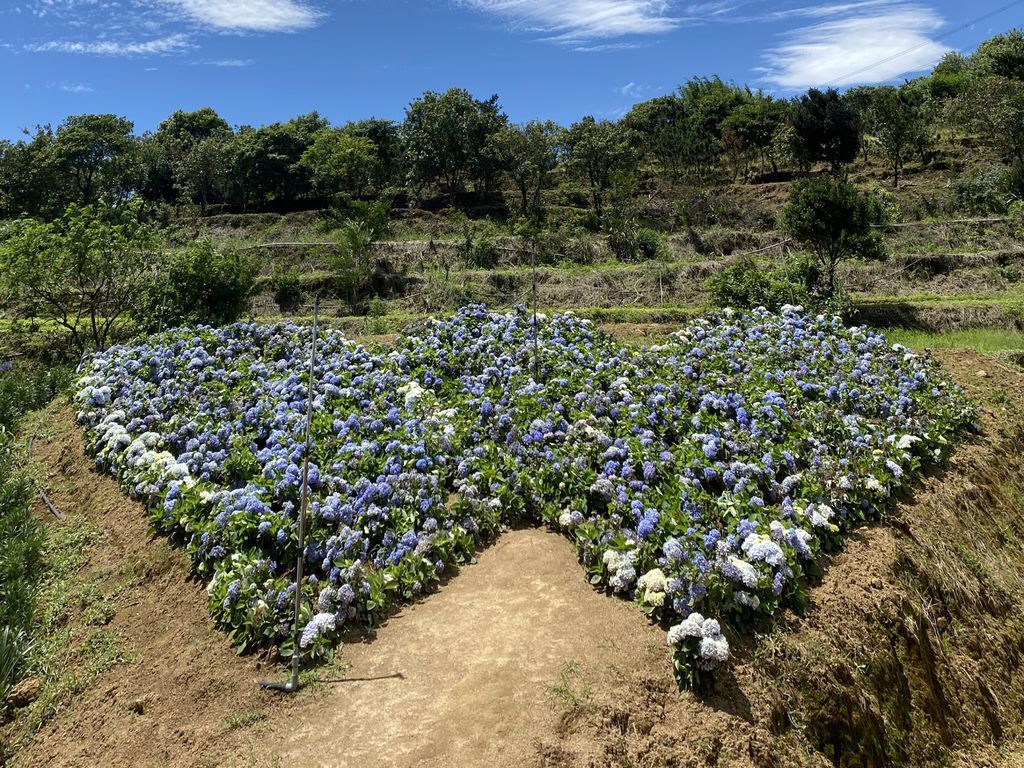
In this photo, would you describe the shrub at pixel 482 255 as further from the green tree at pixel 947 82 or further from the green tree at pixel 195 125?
the green tree at pixel 195 125

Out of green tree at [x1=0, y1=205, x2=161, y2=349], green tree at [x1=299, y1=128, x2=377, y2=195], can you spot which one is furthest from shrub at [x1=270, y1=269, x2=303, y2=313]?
green tree at [x1=299, y1=128, x2=377, y2=195]

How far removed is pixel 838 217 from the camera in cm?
1440

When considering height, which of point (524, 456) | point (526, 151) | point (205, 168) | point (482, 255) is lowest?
point (524, 456)

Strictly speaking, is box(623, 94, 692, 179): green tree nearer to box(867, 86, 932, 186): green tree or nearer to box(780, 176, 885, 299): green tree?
box(867, 86, 932, 186): green tree

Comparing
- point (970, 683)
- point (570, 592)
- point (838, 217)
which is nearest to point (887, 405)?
Result: point (970, 683)

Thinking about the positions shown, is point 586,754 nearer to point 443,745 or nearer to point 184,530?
point 443,745

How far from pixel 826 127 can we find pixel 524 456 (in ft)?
99.8

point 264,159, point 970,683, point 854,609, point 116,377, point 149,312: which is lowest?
point 970,683

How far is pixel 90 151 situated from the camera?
3512 centimetres

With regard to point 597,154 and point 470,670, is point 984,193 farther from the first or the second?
point 470,670

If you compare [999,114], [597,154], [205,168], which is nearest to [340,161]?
[205,168]

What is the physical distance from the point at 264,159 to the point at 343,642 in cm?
3648

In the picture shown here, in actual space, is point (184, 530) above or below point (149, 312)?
below

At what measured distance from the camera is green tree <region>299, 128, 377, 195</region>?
31.9m
